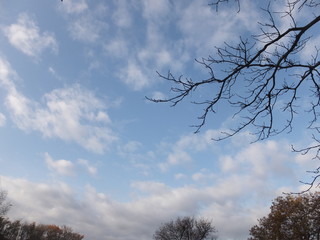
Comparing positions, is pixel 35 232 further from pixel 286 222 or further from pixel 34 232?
pixel 286 222

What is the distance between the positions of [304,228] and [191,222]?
2980cm

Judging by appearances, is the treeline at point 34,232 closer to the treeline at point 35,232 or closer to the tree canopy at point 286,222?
the treeline at point 35,232

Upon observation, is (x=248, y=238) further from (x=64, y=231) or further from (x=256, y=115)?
(x=64, y=231)

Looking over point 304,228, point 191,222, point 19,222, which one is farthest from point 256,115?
point 19,222

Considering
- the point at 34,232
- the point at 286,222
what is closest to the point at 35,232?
the point at 34,232

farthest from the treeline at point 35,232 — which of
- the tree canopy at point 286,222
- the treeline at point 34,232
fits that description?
the tree canopy at point 286,222

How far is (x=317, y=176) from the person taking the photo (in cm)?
445

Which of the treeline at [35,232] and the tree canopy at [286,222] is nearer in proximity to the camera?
the tree canopy at [286,222]

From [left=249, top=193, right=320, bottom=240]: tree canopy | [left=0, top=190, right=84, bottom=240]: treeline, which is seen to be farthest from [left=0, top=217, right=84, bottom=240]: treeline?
[left=249, top=193, right=320, bottom=240]: tree canopy

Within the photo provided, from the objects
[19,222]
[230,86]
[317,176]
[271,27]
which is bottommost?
[317,176]

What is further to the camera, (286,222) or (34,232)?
(34,232)

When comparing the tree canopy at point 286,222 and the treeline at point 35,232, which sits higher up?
the treeline at point 35,232

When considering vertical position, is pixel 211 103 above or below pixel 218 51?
below

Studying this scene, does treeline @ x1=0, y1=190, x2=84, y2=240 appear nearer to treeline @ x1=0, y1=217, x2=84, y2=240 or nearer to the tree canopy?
treeline @ x1=0, y1=217, x2=84, y2=240
